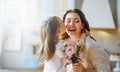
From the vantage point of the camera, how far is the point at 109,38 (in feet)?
17.8

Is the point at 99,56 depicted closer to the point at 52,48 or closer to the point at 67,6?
the point at 52,48

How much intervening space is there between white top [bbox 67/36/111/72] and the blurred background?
3.93 m

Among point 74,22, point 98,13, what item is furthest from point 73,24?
point 98,13

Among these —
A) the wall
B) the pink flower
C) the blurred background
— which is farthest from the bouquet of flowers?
the wall

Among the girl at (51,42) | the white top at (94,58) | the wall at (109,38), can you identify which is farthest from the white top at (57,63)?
the wall at (109,38)

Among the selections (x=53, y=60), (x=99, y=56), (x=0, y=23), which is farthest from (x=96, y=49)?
(x=0, y=23)

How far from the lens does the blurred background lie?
5125 mm

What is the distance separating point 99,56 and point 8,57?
4151 mm

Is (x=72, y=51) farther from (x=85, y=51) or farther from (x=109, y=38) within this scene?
(x=109, y=38)

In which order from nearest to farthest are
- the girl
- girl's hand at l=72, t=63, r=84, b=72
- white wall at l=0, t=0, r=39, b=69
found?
1. girl's hand at l=72, t=63, r=84, b=72
2. the girl
3. white wall at l=0, t=0, r=39, b=69

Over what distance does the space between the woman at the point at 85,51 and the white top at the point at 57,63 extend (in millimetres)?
77

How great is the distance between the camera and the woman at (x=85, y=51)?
1.15 m

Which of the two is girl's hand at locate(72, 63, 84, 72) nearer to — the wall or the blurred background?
the blurred background

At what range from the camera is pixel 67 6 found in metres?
5.24
